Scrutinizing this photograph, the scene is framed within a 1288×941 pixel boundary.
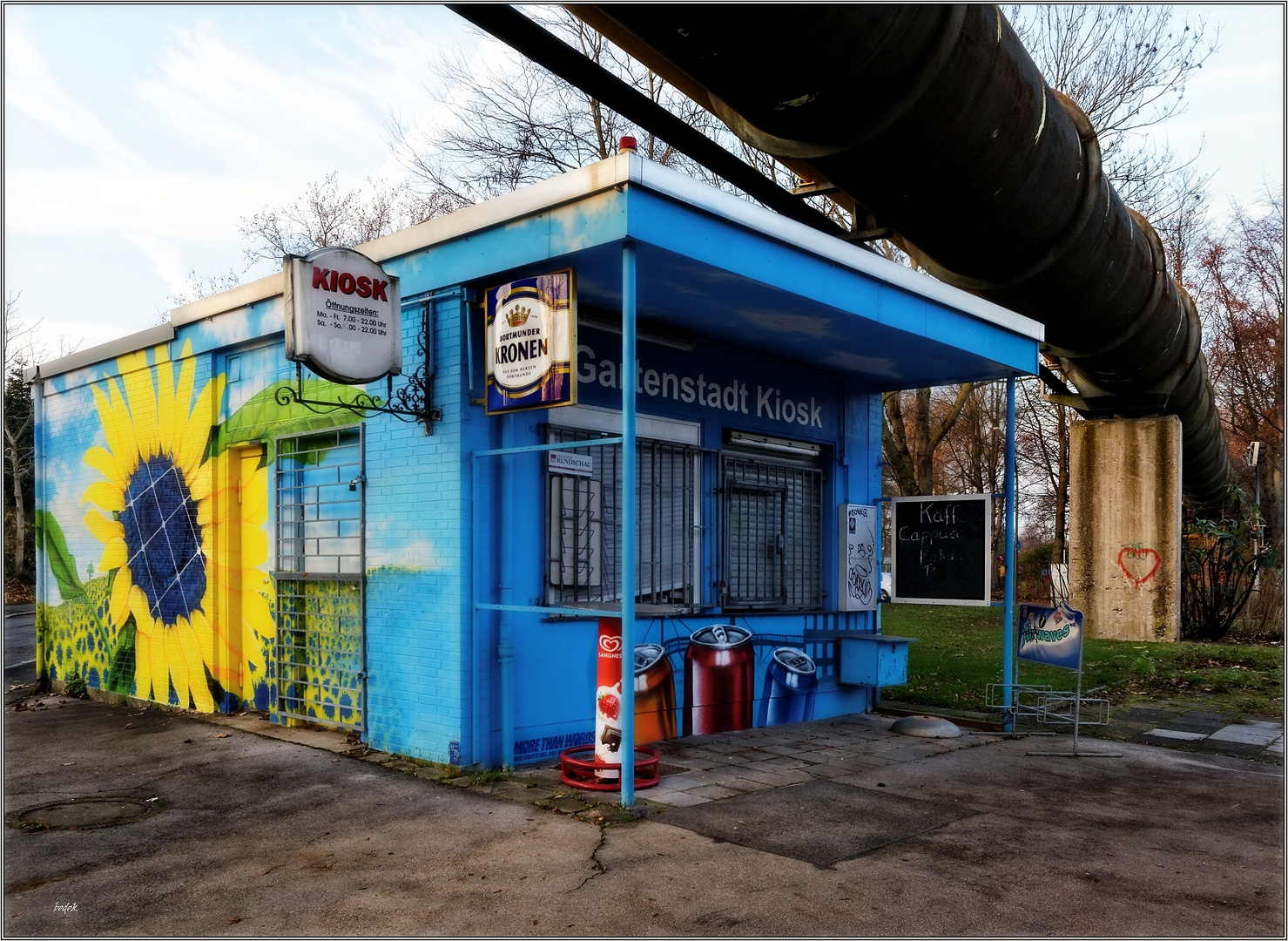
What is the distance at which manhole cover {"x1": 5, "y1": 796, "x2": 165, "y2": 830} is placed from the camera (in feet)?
18.8

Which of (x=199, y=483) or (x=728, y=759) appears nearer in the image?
(x=728, y=759)

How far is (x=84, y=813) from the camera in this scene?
597 centimetres

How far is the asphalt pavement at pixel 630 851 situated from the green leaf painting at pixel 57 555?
4189mm

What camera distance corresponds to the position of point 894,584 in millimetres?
9891

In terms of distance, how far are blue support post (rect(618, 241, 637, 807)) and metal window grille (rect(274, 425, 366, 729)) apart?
8.94 ft

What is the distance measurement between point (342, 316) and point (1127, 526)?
13.7 m

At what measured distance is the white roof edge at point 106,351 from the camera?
32.6 feet

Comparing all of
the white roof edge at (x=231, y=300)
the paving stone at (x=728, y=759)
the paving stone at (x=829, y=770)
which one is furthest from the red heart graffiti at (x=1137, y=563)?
the white roof edge at (x=231, y=300)

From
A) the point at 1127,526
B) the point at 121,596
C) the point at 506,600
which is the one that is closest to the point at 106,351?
the point at 121,596

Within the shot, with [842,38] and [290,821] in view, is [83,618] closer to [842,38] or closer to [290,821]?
[290,821]

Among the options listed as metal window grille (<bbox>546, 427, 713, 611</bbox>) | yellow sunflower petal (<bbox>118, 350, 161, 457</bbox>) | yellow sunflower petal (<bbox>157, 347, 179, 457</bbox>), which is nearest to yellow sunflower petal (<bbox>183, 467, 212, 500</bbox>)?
yellow sunflower petal (<bbox>157, 347, 179, 457</bbox>)

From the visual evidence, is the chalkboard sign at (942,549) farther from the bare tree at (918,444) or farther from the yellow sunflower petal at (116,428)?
the bare tree at (918,444)

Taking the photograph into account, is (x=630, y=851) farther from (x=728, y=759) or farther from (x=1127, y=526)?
(x=1127, y=526)

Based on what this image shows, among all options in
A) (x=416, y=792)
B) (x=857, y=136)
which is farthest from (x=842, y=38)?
(x=416, y=792)
